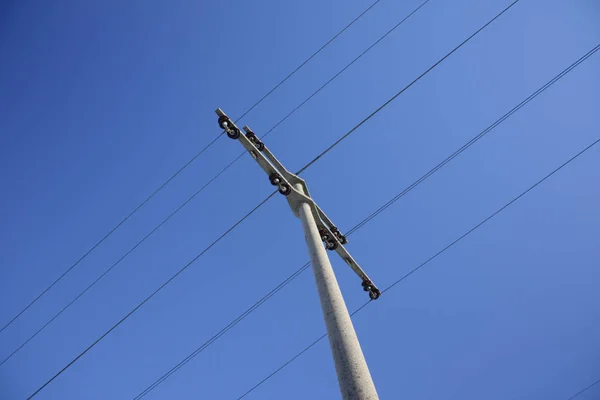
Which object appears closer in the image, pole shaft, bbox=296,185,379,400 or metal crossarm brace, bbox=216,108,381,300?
pole shaft, bbox=296,185,379,400

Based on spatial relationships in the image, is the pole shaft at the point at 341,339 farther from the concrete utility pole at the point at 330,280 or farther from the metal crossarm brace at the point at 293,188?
the metal crossarm brace at the point at 293,188

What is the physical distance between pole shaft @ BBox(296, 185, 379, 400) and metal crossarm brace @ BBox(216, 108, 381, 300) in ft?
5.75

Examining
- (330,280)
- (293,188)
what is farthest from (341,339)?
(293,188)

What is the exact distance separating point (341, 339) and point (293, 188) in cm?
359

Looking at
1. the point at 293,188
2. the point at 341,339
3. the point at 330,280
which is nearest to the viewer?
the point at 341,339

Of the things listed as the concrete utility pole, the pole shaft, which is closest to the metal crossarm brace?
the concrete utility pole

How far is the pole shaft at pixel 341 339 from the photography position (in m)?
3.54

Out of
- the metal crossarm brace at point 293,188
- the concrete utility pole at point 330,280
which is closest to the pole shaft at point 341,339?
the concrete utility pole at point 330,280

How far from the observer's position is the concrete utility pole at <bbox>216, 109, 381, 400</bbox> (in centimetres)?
362

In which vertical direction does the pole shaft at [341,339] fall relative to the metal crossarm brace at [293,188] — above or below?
below

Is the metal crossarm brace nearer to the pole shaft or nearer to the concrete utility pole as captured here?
the concrete utility pole

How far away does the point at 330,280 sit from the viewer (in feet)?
15.5

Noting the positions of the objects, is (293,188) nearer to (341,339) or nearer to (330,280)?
(330,280)

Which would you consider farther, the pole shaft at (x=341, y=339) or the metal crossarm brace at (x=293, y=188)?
the metal crossarm brace at (x=293, y=188)
